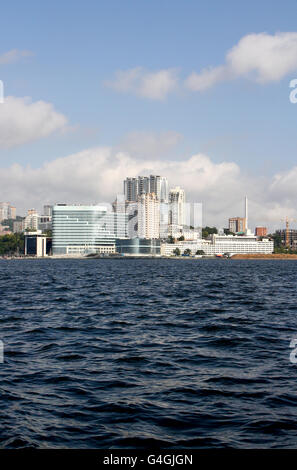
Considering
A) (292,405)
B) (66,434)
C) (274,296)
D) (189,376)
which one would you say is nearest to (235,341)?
(189,376)

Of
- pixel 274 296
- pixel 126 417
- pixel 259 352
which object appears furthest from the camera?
pixel 274 296

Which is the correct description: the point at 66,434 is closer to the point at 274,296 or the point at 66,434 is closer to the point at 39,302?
the point at 39,302

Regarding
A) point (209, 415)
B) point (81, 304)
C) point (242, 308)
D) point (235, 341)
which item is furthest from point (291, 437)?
point (81, 304)

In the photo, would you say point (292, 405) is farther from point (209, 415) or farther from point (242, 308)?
point (242, 308)

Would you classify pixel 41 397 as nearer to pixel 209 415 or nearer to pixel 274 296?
pixel 209 415

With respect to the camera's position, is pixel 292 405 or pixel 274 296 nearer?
pixel 292 405

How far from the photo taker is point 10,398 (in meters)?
11.2

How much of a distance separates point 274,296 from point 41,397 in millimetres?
29563

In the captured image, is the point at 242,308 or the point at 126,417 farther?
the point at 242,308

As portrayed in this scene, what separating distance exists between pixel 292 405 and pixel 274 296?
28260 millimetres
